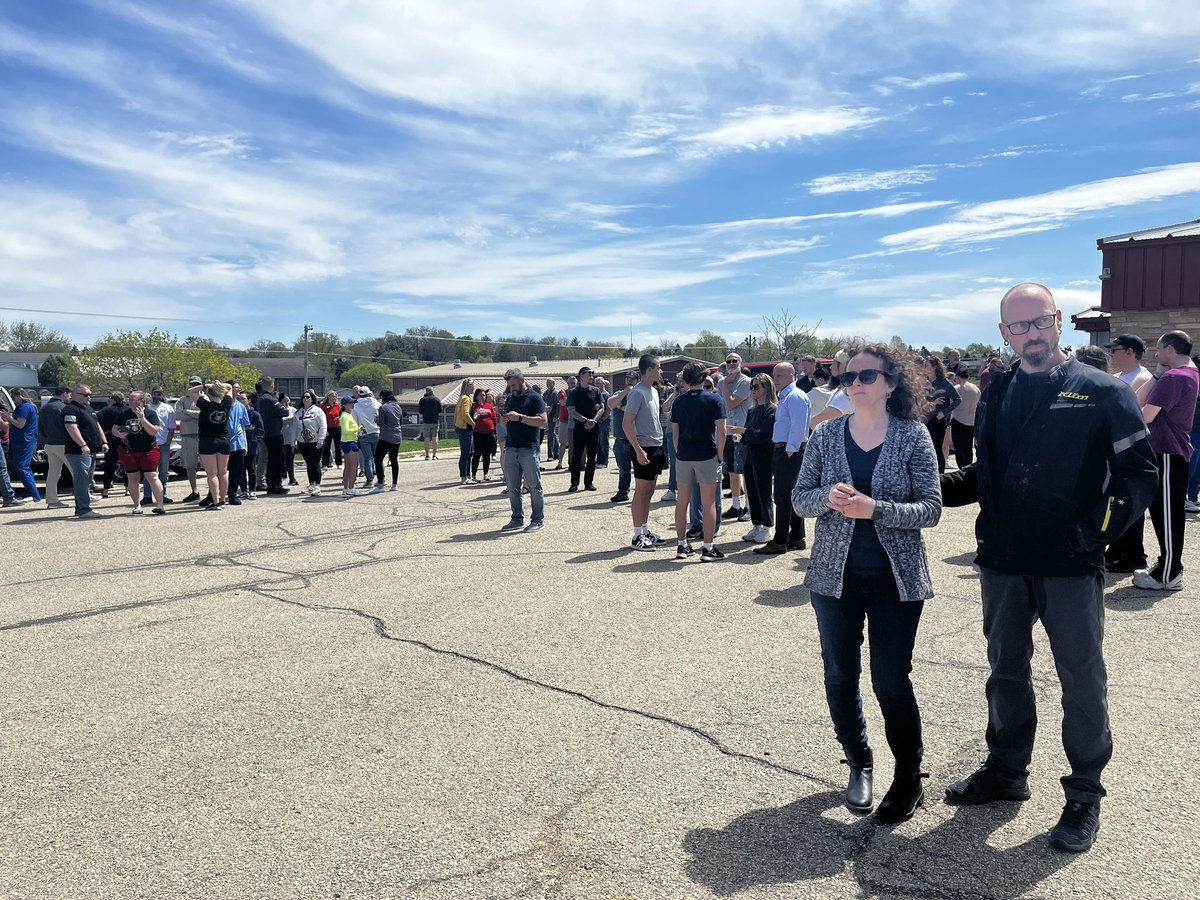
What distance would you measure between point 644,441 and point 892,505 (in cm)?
656

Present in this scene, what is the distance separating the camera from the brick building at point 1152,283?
18766 mm

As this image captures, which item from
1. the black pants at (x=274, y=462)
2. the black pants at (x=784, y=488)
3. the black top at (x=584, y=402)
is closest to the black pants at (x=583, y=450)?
the black top at (x=584, y=402)

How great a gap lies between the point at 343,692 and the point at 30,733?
1.53 metres

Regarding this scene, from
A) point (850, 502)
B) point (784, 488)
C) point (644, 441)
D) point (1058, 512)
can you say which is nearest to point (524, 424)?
point (644, 441)

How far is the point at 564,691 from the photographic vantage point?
5094 millimetres

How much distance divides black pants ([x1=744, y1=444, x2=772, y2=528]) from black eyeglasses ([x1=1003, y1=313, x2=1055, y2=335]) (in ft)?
19.5

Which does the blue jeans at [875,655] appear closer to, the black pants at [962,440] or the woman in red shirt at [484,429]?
the black pants at [962,440]

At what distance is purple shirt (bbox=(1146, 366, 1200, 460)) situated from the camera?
6953mm

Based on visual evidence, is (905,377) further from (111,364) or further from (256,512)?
(111,364)

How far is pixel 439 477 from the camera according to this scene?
18.9 m

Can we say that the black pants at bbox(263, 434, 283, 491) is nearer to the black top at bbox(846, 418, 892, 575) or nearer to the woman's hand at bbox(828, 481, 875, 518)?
the black top at bbox(846, 418, 892, 575)

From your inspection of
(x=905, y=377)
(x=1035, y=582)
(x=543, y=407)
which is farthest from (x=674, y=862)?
(x=543, y=407)

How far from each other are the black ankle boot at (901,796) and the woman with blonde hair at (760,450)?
582cm

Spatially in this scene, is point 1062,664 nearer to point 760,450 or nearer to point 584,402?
point 760,450
